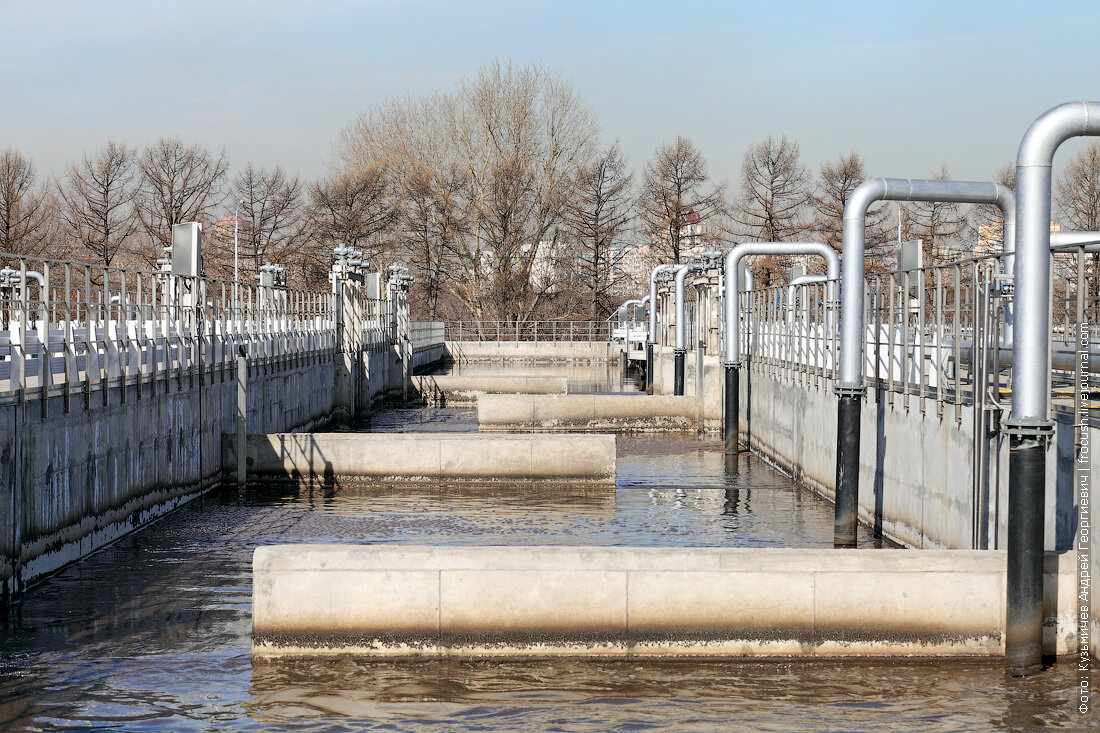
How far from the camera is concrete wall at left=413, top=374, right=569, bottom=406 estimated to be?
145ft

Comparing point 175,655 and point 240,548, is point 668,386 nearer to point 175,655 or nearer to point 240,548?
point 240,548

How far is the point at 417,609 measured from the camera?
11242mm

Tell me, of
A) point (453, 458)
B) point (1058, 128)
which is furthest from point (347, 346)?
point (1058, 128)

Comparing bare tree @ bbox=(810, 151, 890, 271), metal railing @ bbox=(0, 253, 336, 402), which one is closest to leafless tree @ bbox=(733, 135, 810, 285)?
bare tree @ bbox=(810, 151, 890, 271)

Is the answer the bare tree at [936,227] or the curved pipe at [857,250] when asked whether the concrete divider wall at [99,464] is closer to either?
the curved pipe at [857,250]

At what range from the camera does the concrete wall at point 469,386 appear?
145 feet

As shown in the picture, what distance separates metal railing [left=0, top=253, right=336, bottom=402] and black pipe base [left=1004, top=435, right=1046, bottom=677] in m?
9.63

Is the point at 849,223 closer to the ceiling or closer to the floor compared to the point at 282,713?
closer to the ceiling

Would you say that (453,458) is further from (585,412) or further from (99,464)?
(585,412)

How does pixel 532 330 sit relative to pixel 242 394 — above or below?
above

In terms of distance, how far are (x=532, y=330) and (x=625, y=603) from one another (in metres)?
68.3

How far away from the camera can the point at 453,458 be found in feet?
76.9

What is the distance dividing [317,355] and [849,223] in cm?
2309

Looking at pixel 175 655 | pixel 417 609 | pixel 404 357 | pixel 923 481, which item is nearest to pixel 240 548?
pixel 175 655
